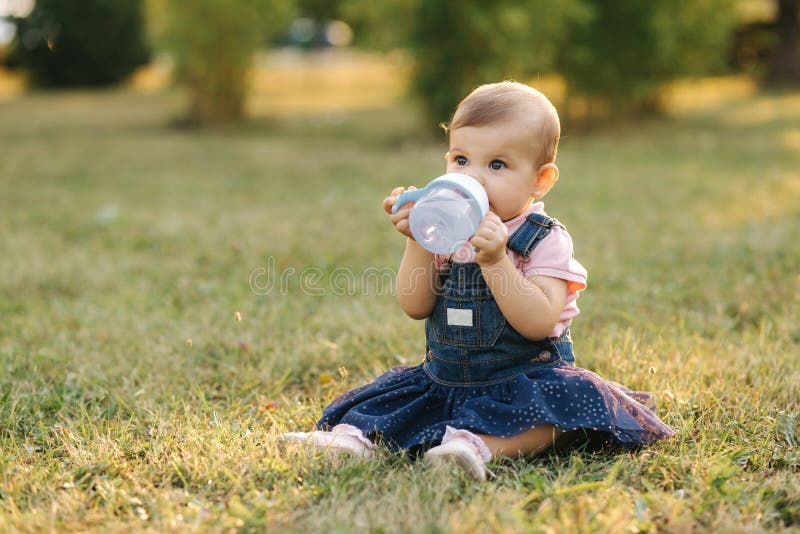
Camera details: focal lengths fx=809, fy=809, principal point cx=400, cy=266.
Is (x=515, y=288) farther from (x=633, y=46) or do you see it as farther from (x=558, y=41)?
(x=633, y=46)

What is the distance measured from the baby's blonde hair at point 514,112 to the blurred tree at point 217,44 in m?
8.60

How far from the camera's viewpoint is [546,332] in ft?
6.87

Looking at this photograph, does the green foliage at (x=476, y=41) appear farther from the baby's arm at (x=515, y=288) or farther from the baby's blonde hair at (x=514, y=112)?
the baby's arm at (x=515, y=288)

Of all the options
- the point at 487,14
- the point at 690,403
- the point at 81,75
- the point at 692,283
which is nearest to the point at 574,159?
the point at 487,14

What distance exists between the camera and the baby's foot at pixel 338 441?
2.10 metres

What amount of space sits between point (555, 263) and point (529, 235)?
101mm

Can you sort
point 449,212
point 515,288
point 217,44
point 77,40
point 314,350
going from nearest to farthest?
point 449,212 → point 515,288 → point 314,350 → point 217,44 → point 77,40

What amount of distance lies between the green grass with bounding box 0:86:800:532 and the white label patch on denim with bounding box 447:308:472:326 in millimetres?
387

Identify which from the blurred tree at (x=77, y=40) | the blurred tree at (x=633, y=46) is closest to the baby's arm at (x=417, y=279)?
the blurred tree at (x=633, y=46)

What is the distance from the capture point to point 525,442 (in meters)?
2.10

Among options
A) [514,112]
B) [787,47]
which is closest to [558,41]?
[514,112]

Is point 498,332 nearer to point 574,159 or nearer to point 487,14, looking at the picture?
point 574,159

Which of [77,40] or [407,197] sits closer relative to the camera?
[407,197]

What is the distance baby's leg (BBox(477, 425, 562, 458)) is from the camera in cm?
206
